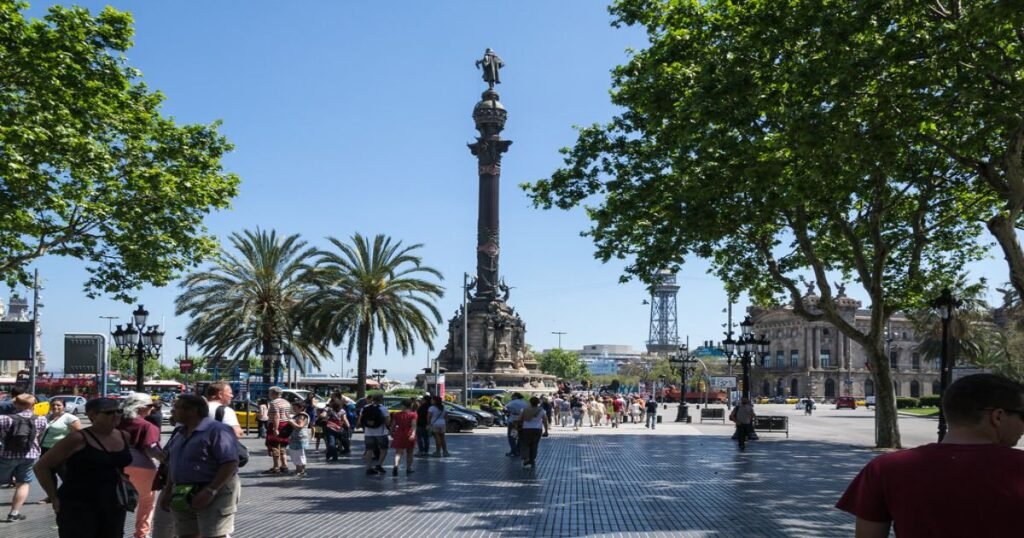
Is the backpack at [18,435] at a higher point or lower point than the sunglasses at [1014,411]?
lower

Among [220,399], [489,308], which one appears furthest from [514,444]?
[489,308]

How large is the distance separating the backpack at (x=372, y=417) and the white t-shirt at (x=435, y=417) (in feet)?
13.0

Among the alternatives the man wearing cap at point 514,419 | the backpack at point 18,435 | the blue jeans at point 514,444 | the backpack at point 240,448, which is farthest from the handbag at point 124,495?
Answer: the blue jeans at point 514,444

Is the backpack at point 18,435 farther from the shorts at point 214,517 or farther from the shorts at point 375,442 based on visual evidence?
the shorts at point 375,442

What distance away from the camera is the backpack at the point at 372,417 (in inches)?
655

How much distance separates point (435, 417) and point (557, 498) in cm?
787

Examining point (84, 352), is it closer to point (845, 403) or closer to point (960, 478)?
point (960, 478)

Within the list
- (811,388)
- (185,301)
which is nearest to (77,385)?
(185,301)

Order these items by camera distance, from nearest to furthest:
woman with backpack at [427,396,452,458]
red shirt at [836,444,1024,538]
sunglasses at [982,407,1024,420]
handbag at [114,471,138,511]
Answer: red shirt at [836,444,1024,538], sunglasses at [982,407,1024,420], handbag at [114,471,138,511], woman with backpack at [427,396,452,458]

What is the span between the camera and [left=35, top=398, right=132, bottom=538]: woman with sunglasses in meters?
6.30

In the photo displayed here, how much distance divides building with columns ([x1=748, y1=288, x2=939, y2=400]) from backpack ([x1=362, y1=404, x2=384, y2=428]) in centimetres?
10085

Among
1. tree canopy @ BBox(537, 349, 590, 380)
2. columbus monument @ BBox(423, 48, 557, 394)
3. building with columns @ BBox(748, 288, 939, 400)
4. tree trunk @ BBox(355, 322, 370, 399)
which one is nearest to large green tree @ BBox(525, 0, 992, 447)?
tree trunk @ BBox(355, 322, 370, 399)

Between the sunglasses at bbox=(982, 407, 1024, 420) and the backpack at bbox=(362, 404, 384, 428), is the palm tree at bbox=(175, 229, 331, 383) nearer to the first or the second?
the backpack at bbox=(362, 404, 384, 428)

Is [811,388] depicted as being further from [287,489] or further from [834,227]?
[287,489]
